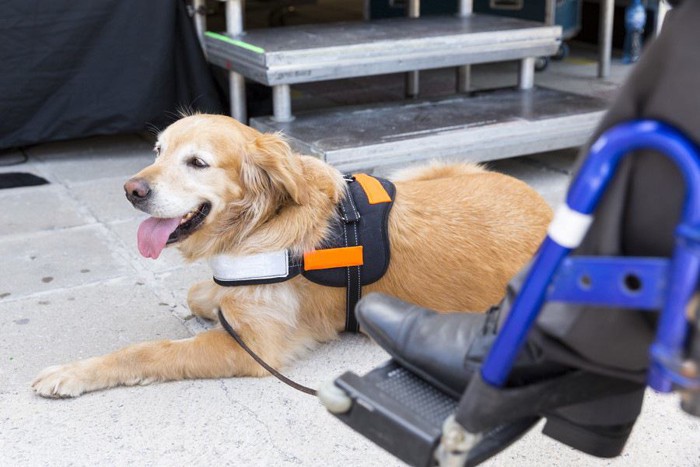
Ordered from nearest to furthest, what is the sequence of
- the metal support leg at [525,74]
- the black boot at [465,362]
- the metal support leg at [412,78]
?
the black boot at [465,362]
the metal support leg at [525,74]
the metal support leg at [412,78]

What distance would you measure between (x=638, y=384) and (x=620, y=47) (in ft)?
22.1

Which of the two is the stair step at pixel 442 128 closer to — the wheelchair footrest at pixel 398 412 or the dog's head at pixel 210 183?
the dog's head at pixel 210 183

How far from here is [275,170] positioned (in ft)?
8.79

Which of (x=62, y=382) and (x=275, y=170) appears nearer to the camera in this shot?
(x=62, y=382)

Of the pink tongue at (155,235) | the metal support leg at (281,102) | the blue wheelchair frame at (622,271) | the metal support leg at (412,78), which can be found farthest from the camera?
the metal support leg at (412,78)

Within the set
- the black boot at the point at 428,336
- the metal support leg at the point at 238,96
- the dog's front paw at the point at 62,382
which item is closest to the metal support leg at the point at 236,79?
the metal support leg at the point at 238,96

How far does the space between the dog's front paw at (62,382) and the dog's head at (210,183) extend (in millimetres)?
429

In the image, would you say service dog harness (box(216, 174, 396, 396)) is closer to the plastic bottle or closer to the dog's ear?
the dog's ear

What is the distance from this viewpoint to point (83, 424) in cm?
242

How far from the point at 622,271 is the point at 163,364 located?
5.77 ft

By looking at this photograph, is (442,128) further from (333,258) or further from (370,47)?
(333,258)

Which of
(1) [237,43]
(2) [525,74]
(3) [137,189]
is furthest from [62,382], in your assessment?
(2) [525,74]

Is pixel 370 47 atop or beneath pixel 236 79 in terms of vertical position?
atop

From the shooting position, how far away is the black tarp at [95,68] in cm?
449
